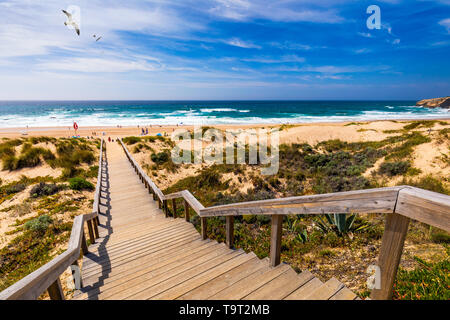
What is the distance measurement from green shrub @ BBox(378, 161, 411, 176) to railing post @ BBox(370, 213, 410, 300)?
1269cm

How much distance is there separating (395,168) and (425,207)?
1334 centimetres

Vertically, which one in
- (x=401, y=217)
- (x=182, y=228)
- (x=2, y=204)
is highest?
(x=401, y=217)

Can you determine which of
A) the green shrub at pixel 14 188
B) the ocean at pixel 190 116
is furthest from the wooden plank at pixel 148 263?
the ocean at pixel 190 116

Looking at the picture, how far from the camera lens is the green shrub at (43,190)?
9932 millimetres

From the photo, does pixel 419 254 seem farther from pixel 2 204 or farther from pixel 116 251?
pixel 2 204

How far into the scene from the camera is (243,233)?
692 cm

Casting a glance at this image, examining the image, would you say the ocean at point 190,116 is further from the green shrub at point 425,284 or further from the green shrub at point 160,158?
the green shrub at point 425,284

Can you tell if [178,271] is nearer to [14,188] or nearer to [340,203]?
[340,203]

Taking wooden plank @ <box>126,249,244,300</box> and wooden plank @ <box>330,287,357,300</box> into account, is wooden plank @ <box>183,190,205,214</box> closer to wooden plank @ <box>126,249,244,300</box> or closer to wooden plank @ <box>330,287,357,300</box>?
wooden plank @ <box>126,249,244,300</box>

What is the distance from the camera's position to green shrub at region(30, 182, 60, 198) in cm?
993

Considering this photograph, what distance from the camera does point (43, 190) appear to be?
10.1 m

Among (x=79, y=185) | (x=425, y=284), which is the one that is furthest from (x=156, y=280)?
(x=79, y=185)
